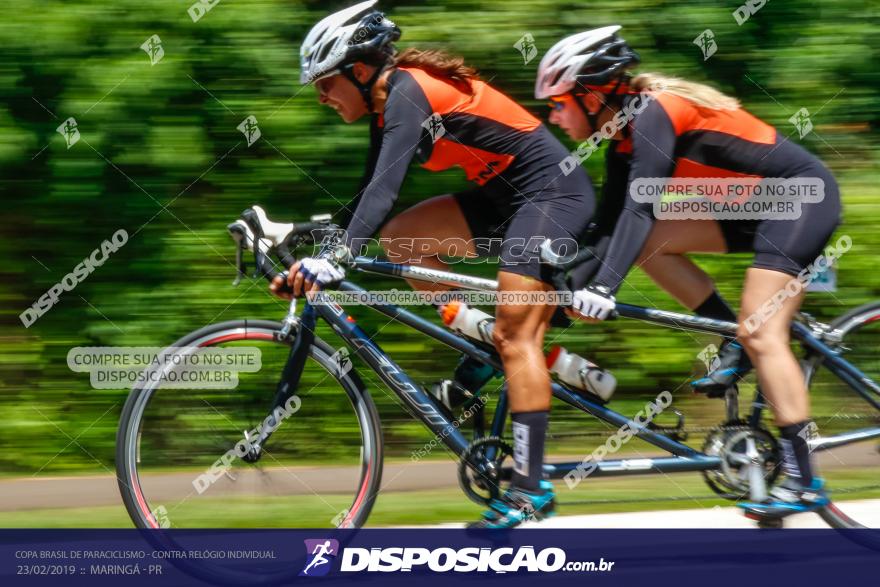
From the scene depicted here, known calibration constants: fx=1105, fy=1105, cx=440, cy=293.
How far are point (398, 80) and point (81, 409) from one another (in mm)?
2722

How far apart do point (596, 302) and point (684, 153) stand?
69 centimetres

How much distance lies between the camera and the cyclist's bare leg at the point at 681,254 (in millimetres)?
4535

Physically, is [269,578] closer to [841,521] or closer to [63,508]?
[63,508]

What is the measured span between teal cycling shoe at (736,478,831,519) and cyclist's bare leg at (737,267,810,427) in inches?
10.6

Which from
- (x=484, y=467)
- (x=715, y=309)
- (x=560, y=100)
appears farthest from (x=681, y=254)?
(x=484, y=467)

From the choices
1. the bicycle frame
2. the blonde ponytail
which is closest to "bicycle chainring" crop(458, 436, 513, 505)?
the bicycle frame

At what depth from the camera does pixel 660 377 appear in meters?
6.00

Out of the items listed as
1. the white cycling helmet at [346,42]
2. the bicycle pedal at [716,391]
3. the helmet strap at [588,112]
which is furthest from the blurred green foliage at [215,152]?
the helmet strap at [588,112]

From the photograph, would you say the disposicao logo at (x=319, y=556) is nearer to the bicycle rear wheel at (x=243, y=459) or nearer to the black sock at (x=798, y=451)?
the bicycle rear wheel at (x=243, y=459)

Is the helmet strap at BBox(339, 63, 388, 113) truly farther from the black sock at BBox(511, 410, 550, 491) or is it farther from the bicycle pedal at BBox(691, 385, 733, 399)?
the bicycle pedal at BBox(691, 385, 733, 399)

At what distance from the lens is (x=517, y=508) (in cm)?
420

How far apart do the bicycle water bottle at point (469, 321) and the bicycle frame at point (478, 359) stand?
0.04 meters

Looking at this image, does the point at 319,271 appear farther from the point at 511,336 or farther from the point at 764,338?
the point at 764,338

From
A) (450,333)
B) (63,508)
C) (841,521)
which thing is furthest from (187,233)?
(841,521)
